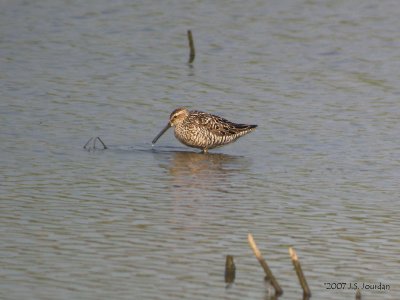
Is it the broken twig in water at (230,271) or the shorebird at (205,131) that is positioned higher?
the broken twig in water at (230,271)

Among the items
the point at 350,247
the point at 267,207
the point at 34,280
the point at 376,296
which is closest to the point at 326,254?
the point at 350,247

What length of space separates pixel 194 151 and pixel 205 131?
0.47 metres

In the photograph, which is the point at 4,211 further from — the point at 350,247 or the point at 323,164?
the point at 323,164

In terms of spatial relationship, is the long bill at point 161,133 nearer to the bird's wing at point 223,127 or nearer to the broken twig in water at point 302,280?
the bird's wing at point 223,127

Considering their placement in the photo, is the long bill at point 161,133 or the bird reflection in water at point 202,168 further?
the long bill at point 161,133

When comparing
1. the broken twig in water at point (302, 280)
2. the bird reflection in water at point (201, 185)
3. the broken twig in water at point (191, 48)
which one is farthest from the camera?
the broken twig in water at point (191, 48)

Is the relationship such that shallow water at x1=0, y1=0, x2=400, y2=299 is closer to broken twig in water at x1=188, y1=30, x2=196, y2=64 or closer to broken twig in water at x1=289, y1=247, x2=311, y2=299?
broken twig in water at x1=289, y1=247, x2=311, y2=299

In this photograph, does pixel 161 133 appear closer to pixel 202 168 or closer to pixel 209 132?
pixel 209 132

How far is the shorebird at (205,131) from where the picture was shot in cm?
1469

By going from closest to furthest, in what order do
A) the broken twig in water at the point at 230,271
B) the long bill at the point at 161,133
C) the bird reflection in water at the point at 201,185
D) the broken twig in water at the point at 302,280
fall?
the broken twig in water at the point at 302,280, the broken twig in water at the point at 230,271, the bird reflection in water at the point at 201,185, the long bill at the point at 161,133

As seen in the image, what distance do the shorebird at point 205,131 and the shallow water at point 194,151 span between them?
17 centimetres

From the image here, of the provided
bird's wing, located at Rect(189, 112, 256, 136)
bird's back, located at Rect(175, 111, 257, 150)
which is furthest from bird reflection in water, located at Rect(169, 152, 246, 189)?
bird's wing, located at Rect(189, 112, 256, 136)

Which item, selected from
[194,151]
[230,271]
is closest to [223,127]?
[194,151]

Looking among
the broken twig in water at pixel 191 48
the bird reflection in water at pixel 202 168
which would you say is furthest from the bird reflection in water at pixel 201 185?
the broken twig in water at pixel 191 48
